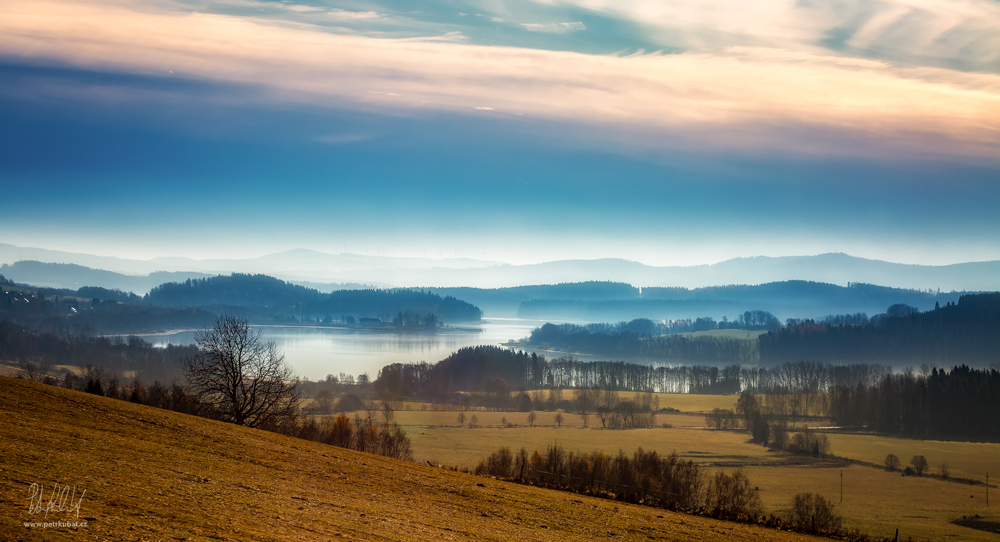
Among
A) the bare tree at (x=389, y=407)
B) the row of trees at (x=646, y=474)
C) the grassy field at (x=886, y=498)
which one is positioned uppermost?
the row of trees at (x=646, y=474)

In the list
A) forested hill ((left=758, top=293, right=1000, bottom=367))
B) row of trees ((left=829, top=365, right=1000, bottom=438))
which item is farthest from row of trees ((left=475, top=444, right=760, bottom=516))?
forested hill ((left=758, top=293, right=1000, bottom=367))

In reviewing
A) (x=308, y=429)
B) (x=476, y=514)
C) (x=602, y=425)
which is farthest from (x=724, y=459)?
(x=476, y=514)

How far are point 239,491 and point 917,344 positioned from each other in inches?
8839

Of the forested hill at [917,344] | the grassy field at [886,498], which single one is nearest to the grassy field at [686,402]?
the grassy field at [886,498]

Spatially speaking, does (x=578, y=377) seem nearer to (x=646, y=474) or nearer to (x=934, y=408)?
(x=934, y=408)

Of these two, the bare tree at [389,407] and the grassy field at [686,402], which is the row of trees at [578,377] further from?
the bare tree at [389,407]

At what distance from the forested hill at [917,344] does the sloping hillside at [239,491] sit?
192 m

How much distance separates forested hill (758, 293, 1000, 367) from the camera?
592 feet

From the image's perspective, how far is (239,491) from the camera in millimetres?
13312

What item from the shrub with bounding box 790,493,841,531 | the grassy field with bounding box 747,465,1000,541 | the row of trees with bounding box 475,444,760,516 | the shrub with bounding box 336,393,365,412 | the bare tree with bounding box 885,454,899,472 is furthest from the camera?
the shrub with bounding box 336,393,365,412

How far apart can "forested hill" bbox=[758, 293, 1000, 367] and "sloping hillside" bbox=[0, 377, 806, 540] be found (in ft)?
629

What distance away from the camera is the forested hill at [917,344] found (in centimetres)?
18050

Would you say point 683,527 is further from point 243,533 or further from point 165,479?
point 165,479

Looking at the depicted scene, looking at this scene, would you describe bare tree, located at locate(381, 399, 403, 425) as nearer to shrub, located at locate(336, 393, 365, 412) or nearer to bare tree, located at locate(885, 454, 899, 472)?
shrub, located at locate(336, 393, 365, 412)
